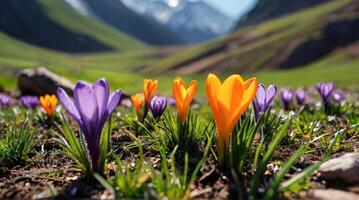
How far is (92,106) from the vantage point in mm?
3363

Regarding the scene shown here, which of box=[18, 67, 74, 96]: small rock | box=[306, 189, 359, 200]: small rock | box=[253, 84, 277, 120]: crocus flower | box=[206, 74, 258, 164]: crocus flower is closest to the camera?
box=[306, 189, 359, 200]: small rock

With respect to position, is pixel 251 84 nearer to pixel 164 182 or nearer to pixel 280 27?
pixel 164 182

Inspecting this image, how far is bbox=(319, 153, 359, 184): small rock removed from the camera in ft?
11.3

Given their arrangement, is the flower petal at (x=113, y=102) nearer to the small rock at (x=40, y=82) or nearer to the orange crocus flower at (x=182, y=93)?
the orange crocus flower at (x=182, y=93)

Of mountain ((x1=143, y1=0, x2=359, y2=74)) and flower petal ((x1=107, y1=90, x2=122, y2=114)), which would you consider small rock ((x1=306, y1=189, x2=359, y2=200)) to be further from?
mountain ((x1=143, y1=0, x2=359, y2=74))

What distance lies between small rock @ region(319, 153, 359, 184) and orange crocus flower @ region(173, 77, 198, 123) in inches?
43.7

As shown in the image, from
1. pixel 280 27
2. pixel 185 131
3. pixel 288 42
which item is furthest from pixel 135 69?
pixel 185 131

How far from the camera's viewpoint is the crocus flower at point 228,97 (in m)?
3.22

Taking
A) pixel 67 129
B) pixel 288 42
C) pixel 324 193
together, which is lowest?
pixel 324 193

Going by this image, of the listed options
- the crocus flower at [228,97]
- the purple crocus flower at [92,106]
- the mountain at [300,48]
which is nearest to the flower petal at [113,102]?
the purple crocus flower at [92,106]

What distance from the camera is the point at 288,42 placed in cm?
9638

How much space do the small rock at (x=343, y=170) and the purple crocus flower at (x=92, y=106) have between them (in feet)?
5.10

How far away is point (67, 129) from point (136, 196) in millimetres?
761

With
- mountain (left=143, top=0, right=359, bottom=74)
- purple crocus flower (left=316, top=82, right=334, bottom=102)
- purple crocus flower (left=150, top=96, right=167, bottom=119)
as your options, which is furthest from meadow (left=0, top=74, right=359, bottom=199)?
mountain (left=143, top=0, right=359, bottom=74)
